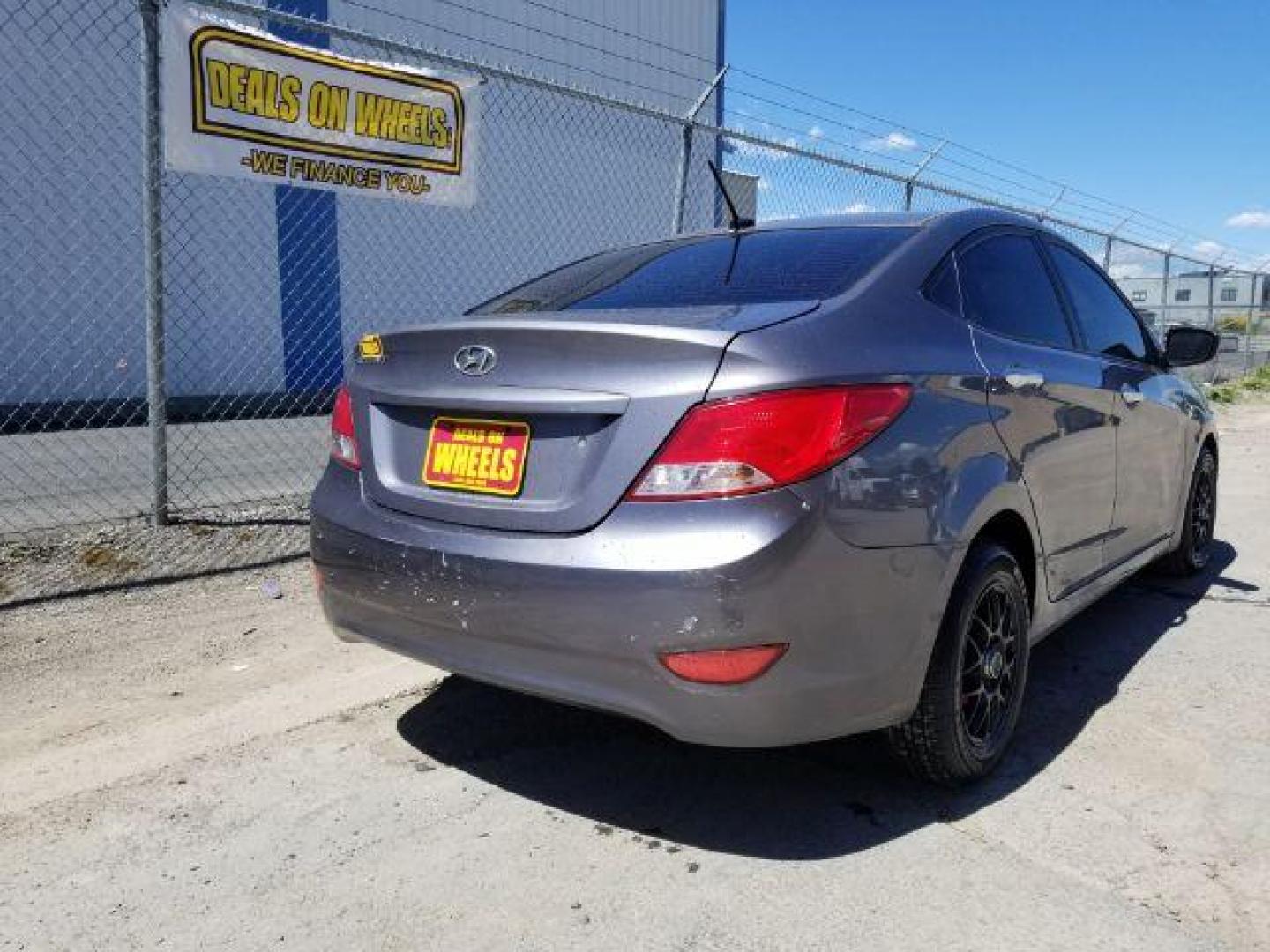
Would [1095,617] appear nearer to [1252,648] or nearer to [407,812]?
[1252,648]

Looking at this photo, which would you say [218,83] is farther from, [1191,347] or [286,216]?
[286,216]

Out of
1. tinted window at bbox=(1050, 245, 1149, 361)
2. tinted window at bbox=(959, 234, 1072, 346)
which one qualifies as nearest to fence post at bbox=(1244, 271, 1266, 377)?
tinted window at bbox=(1050, 245, 1149, 361)

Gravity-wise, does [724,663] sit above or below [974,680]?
above

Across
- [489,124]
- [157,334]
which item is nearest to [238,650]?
[157,334]

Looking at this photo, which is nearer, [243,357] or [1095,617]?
[1095,617]

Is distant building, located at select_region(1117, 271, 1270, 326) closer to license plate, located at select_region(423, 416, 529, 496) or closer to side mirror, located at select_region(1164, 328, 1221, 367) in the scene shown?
side mirror, located at select_region(1164, 328, 1221, 367)

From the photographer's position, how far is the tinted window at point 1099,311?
385 centimetres

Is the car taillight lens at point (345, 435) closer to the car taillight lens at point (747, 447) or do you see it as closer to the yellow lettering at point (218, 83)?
the car taillight lens at point (747, 447)

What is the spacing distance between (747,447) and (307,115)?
419 cm

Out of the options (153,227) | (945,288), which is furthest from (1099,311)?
(153,227)

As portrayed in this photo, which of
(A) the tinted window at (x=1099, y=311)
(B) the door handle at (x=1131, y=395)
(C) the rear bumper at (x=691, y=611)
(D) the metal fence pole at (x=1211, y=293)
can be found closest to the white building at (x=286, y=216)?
(A) the tinted window at (x=1099, y=311)

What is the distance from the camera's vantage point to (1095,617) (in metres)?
4.50

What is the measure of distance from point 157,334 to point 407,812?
3.15m

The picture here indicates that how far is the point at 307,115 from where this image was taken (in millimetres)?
5434
